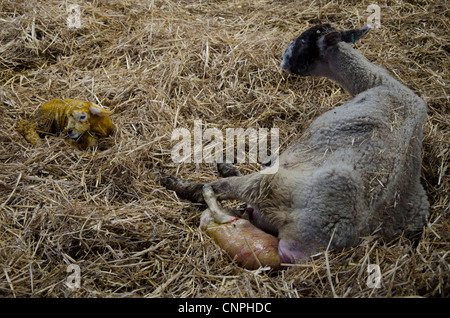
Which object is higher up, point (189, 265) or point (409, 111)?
point (409, 111)

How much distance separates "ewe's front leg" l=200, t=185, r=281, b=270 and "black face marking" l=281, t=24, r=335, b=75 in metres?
1.81

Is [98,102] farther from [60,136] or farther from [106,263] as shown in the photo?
[106,263]

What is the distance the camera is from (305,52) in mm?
4414

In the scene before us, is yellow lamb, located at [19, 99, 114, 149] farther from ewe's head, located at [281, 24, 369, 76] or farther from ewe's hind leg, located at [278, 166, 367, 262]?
ewe's hind leg, located at [278, 166, 367, 262]

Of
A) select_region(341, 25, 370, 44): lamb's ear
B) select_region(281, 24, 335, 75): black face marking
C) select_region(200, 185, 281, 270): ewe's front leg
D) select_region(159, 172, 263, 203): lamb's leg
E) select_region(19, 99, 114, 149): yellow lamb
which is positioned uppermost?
select_region(341, 25, 370, 44): lamb's ear

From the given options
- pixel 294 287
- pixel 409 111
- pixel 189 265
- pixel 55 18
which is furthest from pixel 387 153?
pixel 55 18

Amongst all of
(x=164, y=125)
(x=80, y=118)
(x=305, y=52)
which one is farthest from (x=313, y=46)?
(x=80, y=118)

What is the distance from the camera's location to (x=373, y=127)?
3.51 meters

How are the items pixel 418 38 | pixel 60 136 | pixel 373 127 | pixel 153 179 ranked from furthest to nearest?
pixel 418 38 < pixel 60 136 < pixel 153 179 < pixel 373 127

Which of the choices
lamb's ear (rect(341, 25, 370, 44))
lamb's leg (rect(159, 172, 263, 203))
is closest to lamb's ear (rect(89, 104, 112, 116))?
lamb's leg (rect(159, 172, 263, 203))

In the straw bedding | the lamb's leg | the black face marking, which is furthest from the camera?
the black face marking

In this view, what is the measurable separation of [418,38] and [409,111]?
2.31 m

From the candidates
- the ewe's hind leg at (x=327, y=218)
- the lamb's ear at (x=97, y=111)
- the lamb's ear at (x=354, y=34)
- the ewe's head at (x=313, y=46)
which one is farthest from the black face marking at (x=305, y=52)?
the lamb's ear at (x=97, y=111)

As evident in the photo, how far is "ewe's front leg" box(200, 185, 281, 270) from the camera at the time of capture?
3133 mm
